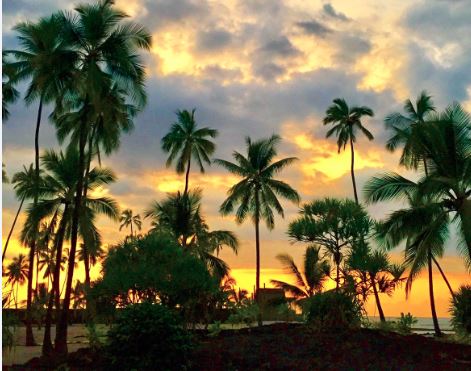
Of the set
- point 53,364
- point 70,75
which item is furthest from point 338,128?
point 53,364

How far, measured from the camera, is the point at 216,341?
23312mm

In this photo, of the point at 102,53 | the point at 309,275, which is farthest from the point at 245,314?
the point at 102,53

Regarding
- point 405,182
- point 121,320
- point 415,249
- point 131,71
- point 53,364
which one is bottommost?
point 53,364

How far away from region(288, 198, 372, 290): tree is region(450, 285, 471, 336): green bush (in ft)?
22.1

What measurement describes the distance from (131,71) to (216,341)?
12149 millimetres

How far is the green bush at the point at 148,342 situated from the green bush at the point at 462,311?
12.6m

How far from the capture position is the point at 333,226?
30.4 meters

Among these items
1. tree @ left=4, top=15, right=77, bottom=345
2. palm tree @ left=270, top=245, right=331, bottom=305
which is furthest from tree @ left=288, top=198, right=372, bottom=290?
tree @ left=4, top=15, right=77, bottom=345

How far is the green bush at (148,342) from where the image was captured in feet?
50.2

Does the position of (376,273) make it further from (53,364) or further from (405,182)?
(53,364)

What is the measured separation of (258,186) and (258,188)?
0.51ft

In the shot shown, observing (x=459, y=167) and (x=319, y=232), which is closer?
(x=459, y=167)

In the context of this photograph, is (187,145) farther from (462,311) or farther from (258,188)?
(462,311)

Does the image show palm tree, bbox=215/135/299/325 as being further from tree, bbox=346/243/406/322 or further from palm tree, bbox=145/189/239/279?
tree, bbox=346/243/406/322
